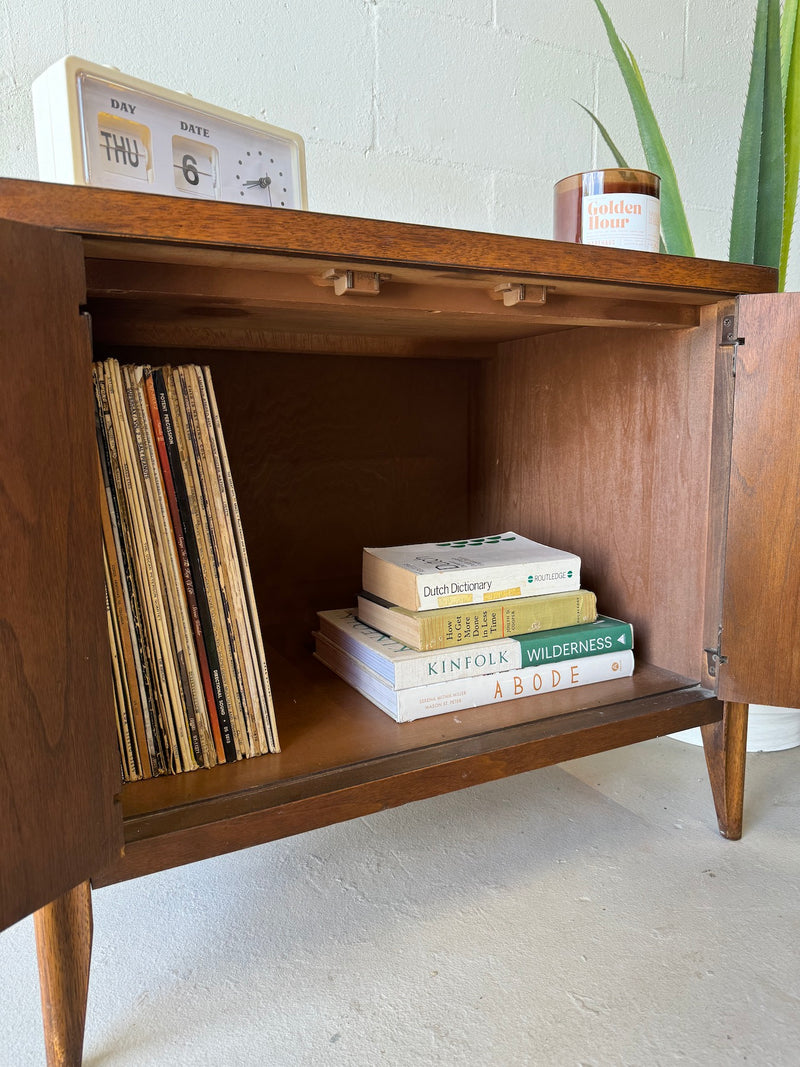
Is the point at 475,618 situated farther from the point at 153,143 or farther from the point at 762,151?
the point at 762,151

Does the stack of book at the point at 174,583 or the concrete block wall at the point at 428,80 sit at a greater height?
the concrete block wall at the point at 428,80

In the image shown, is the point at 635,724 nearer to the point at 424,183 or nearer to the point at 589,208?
the point at 589,208

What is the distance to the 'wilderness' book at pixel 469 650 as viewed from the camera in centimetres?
72

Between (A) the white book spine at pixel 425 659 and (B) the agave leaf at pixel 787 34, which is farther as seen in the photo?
(B) the agave leaf at pixel 787 34

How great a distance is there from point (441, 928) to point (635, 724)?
0.84 ft

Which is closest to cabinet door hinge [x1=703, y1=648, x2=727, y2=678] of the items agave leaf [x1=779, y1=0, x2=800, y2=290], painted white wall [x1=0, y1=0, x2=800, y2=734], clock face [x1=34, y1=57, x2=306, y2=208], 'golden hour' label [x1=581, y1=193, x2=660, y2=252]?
'golden hour' label [x1=581, y1=193, x2=660, y2=252]

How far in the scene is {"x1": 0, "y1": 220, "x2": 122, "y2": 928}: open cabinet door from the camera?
420 mm

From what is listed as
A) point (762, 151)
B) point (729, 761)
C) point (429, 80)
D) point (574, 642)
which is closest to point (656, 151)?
point (762, 151)

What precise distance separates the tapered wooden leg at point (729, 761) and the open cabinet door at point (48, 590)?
0.59 metres

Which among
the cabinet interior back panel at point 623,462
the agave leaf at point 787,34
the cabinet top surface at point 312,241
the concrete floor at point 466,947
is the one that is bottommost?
the concrete floor at point 466,947

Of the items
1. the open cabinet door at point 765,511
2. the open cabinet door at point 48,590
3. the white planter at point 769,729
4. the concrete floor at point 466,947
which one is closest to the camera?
the open cabinet door at point 48,590

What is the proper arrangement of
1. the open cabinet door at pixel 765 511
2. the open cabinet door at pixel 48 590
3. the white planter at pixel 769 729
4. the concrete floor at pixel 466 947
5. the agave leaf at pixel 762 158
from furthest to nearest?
the white planter at pixel 769 729 < the agave leaf at pixel 762 158 < the open cabinet door at pixel 765 511 < the concrete floor at pixel 466 947 < the open cabinet door at pixel 48 590

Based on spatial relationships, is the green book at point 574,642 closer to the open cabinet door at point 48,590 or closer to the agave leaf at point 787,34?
the open cabinet door at point 48,590

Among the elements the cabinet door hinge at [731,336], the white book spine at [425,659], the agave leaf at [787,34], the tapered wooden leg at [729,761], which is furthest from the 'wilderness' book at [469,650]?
the agave leaf at [787,34]
